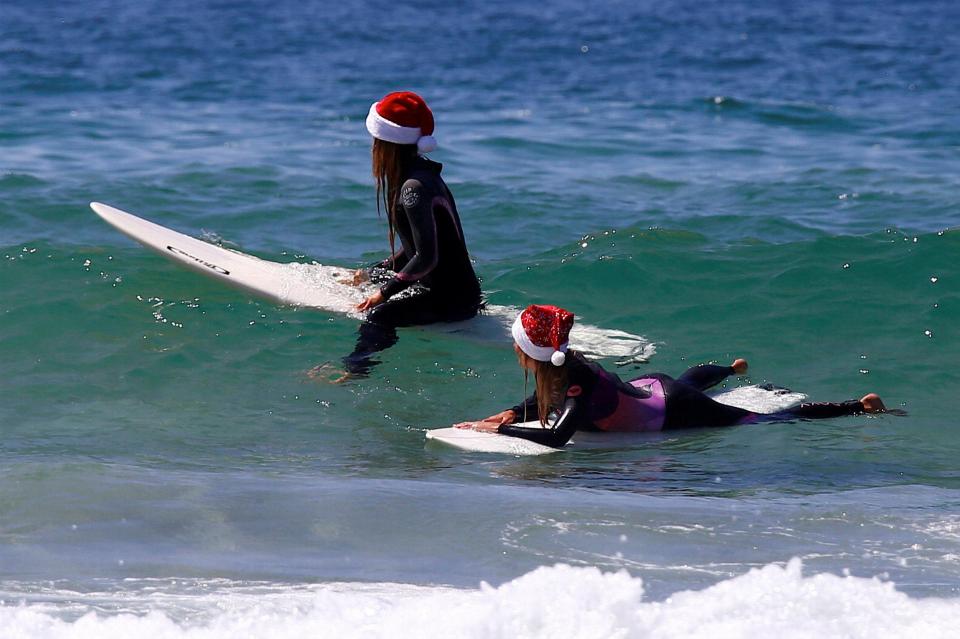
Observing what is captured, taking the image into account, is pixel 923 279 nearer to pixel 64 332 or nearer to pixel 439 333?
pixel 439 333

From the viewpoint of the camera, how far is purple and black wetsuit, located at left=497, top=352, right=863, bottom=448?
5727 millimetres

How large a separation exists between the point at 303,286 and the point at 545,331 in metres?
2.49

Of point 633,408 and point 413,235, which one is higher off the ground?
point 413,235

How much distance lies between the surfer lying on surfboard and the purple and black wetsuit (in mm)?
1029

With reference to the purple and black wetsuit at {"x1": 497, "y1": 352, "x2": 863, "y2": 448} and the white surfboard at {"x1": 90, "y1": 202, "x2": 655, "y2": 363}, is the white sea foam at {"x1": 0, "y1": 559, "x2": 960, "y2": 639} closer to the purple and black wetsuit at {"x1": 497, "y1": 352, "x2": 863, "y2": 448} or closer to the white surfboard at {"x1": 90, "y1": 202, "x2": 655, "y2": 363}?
the purple and black wetsuit at {"x1": 497, "y1": 352, "x2": 863, "y2": 448}

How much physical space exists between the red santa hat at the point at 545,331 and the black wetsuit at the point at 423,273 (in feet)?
3.76

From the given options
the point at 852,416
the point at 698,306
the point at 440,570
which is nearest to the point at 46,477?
the point at 440,570

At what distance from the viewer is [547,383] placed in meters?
5.73

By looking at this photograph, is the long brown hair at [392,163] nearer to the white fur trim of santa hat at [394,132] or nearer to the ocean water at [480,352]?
the white fur trim of santa hat at [394,132]

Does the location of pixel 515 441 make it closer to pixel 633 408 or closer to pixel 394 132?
pixel 633 408

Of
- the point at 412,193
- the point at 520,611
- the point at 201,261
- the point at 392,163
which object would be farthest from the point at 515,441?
the point at 201,261

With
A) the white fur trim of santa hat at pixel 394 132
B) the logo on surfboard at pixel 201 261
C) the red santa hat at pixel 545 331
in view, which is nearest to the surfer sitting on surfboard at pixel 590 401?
the red santa hat at pixel 545 331

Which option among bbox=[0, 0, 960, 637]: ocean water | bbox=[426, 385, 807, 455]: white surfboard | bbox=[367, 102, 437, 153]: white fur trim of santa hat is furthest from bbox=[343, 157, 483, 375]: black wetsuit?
bbox=[426, 385, 807, 455]: white surfboard

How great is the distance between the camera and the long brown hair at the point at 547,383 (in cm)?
568
